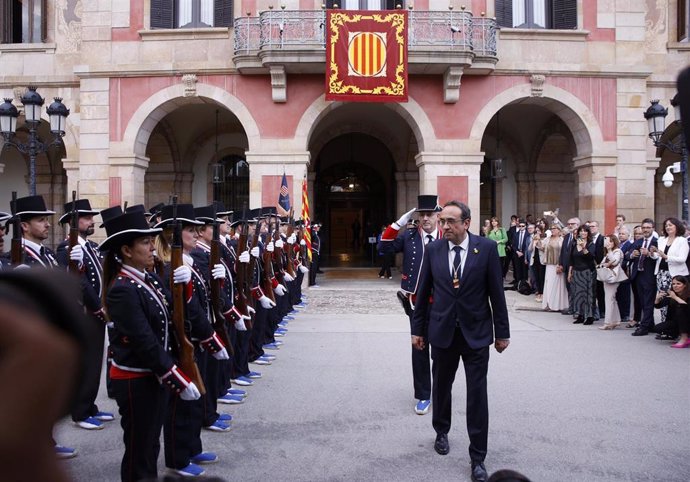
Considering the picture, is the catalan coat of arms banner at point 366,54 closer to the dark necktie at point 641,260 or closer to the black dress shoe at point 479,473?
the dark necktie at point 641,260

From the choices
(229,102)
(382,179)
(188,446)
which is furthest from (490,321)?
(382,179)

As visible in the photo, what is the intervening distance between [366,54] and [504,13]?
4.37 meters

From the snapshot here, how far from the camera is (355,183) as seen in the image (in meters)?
27.5

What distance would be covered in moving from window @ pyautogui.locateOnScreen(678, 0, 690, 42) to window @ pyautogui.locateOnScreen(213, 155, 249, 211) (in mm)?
14681

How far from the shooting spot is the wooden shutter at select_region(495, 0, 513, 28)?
59.0ft

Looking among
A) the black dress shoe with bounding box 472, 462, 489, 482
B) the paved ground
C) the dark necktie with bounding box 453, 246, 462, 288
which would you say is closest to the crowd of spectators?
the paved ground

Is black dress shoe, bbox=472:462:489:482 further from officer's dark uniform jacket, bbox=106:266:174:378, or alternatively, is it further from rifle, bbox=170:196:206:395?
officer's dark uniform jacket, bbox=106:266:174:378

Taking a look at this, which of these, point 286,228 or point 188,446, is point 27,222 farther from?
point 286,228

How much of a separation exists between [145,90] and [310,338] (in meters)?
10.6

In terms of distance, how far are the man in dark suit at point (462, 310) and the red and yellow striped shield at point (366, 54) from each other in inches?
490

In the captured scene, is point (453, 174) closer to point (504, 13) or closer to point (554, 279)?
point (504, 13)

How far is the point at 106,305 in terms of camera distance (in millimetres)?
3926

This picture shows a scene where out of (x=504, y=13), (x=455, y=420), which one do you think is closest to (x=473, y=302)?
(x=455, y=420)

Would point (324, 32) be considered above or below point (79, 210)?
above
